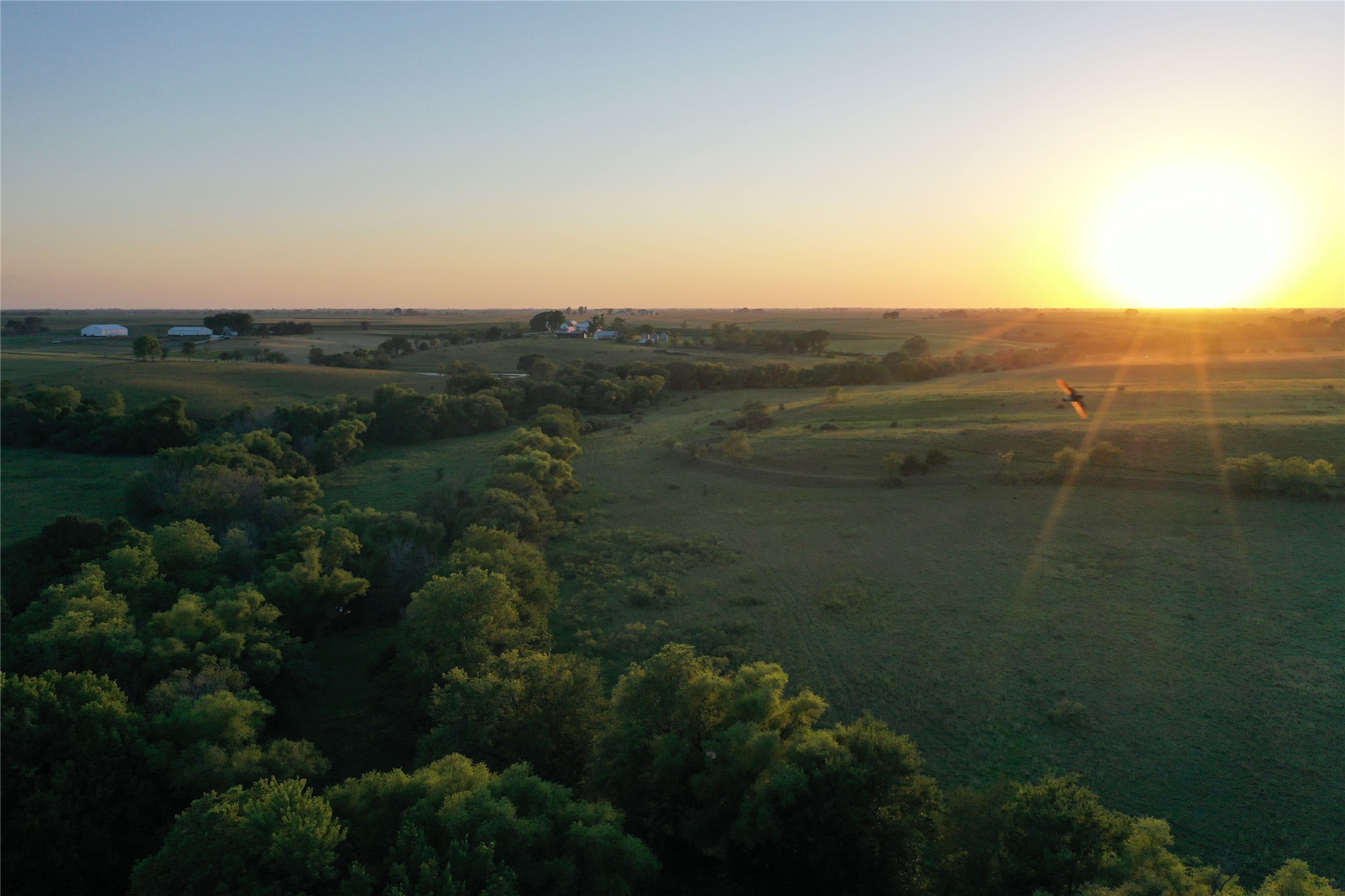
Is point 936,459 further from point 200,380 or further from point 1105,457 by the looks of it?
point 200,380

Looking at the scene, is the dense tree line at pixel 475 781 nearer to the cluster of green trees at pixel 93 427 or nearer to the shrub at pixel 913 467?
the shrub at pixel 913 467

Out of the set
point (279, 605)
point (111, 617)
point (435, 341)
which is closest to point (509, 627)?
point (279, 605)

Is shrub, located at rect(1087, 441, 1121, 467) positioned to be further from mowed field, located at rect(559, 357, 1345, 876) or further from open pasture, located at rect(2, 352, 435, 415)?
Result: open pasture, located at rect(2, 352, 435, 415)

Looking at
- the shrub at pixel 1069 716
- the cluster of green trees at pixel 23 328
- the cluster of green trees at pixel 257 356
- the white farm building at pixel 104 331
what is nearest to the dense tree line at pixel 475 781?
the shrub at pixel 1069 716

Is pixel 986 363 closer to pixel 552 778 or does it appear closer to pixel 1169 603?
pixel 1169 603

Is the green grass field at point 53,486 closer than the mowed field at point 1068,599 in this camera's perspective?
No

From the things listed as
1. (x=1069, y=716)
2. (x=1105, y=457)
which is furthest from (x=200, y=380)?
(x=1069, y=716)

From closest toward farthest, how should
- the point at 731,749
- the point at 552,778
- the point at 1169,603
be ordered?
1. the point at 731,749
2. the point at 552,778
3. the point at 1169,603
